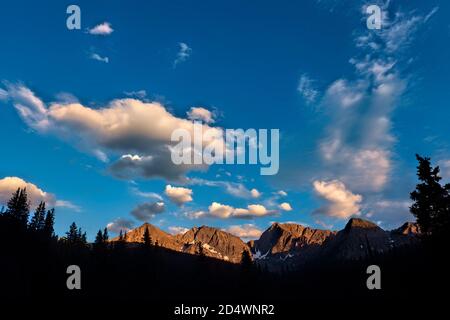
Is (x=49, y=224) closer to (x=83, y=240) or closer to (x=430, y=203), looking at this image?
(x=83, y=240)

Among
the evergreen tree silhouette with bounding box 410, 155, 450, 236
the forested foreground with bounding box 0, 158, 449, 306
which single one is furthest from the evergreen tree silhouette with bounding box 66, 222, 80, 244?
the evergreen tree silhouette with bounding box 410, 155, 450, 236

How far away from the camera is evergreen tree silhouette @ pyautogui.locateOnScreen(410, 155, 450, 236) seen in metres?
27.1

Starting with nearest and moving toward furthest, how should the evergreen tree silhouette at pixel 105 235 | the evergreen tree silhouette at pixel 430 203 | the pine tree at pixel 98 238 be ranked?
the evergreen tree silhouette at pixel 430 203, the pine tree at pixel 98 238, the evergreen tree silhouette at pixel 105 235

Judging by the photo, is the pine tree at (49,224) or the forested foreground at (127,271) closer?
the forested foreground at (127,271)

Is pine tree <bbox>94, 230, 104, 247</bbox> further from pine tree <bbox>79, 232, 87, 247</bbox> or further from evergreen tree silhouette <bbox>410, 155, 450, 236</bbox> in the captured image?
evergreen tree silhouette <bbox>410, 155, 450, 236</bbox>

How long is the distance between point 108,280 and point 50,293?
19370mm

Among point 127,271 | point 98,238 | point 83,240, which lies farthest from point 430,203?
point 83,240

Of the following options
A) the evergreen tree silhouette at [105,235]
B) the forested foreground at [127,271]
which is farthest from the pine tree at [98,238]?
the evergreen tree silhouette at [105,235]

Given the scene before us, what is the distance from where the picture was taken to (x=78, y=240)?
127 meters

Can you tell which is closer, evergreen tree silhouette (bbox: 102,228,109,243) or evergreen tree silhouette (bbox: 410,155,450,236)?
evergreen tree silhouette (bbox: 410,155,450,236)

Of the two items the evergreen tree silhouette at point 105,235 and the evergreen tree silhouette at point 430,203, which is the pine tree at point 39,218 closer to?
the evergreen tree silhouette at point 105,235

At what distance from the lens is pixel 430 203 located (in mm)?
27734

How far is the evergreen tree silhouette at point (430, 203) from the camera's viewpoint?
27109mm
